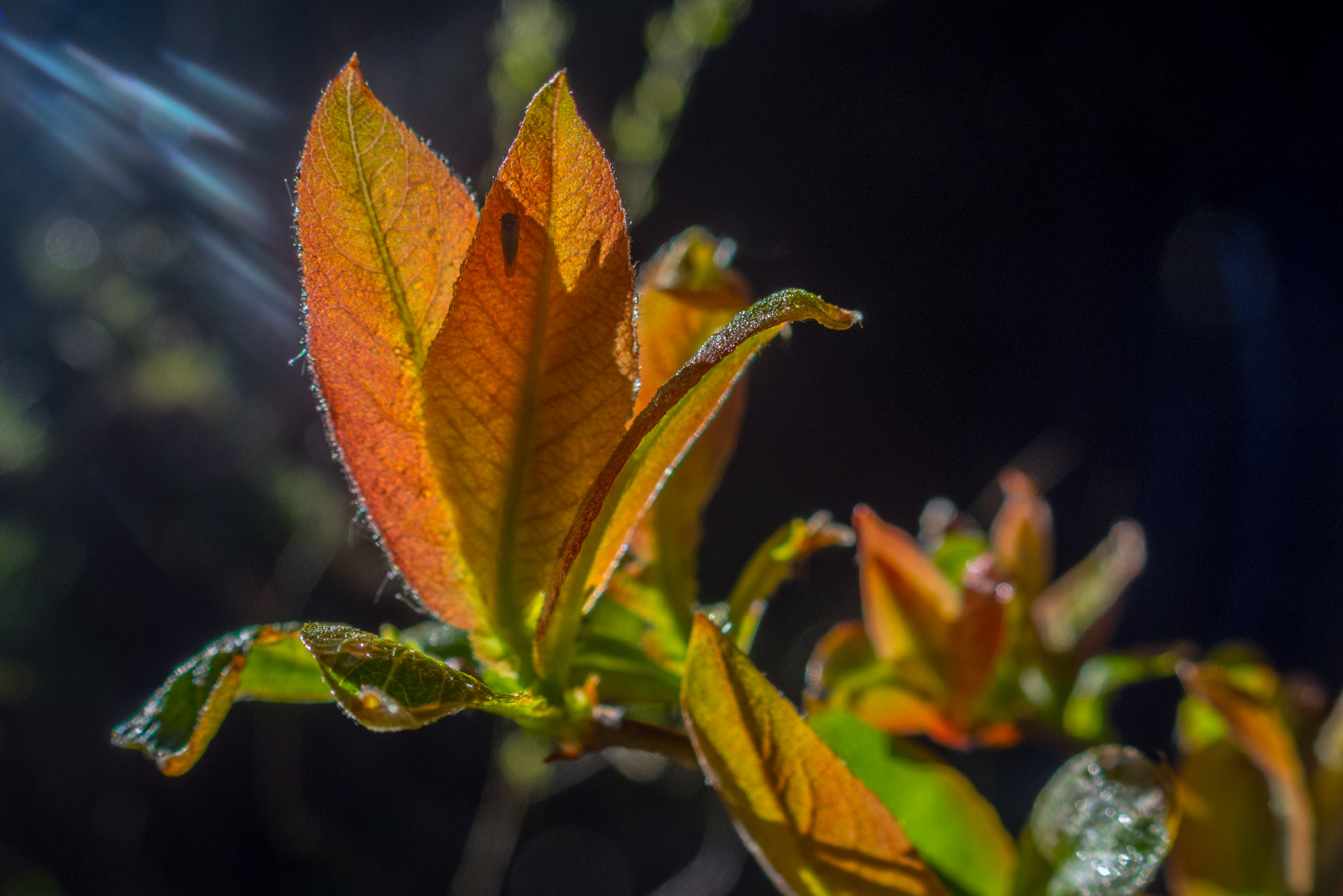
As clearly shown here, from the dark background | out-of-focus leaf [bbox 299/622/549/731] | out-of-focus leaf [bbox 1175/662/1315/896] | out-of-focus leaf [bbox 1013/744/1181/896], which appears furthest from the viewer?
the dark background

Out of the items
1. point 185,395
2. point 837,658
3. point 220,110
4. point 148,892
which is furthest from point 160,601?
point 837,658

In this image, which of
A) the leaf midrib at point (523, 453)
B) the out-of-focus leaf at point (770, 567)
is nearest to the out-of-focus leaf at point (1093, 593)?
the out-of-focus leaf at point (770, 567)

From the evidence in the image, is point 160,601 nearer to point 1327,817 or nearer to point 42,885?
point 42,885

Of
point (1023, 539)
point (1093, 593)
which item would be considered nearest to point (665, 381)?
point (1023, 539)

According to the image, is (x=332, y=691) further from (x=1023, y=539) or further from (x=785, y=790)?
(x=1023, y=539)

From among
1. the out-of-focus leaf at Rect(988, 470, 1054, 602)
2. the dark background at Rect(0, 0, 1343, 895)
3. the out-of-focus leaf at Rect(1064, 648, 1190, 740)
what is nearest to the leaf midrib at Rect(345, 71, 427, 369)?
the out-of-focus leaf at Rect(988, 470, 1054, 602)

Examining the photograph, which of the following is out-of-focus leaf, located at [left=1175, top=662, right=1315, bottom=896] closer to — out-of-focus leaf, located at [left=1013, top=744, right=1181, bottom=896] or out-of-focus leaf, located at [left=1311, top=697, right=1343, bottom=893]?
out-of-focus leaf, located at [left=1311, top=697, right=1343, bottom=893]

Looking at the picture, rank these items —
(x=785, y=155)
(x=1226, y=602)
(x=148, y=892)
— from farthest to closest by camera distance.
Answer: (x=785, y=155), (x=1226, y=602), (x=148, y=892)
